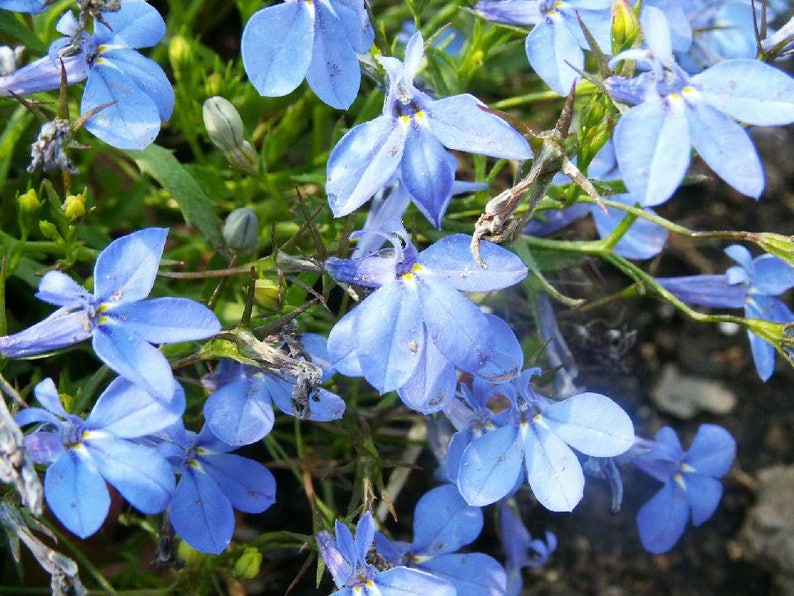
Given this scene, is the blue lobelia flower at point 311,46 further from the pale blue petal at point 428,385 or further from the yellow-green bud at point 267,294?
the pale blue petal at point 428,385


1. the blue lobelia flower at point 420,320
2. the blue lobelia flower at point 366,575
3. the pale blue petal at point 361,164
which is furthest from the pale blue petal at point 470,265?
the blue lobelia flower at point 366,575

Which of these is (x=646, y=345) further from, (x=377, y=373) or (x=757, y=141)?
(x=377, y=373)

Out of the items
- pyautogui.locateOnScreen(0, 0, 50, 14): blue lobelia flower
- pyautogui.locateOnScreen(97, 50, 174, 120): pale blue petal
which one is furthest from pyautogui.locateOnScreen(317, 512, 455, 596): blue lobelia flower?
pyautogui.locateOnScreen(0, 0, 50, 14): blue lobelia flower

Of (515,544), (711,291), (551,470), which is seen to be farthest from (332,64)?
(515,544)

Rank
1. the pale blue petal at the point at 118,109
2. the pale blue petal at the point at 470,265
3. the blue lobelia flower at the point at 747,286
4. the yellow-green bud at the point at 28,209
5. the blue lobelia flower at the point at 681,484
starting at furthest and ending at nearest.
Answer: the blue lobelia flower at the point at 681,484
the blue lobelia flower at the point at 747,286
the yellow-green bud at the point at 28,209
the pale blue petal at the point at 118,109
the pale blue petal at the point at 470,265

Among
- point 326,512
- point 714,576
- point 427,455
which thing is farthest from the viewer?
point 714,576

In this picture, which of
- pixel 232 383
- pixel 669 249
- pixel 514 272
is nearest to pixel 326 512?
pixel 232 383

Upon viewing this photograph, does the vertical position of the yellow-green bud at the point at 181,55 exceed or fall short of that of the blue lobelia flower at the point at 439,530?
it exceeds it
